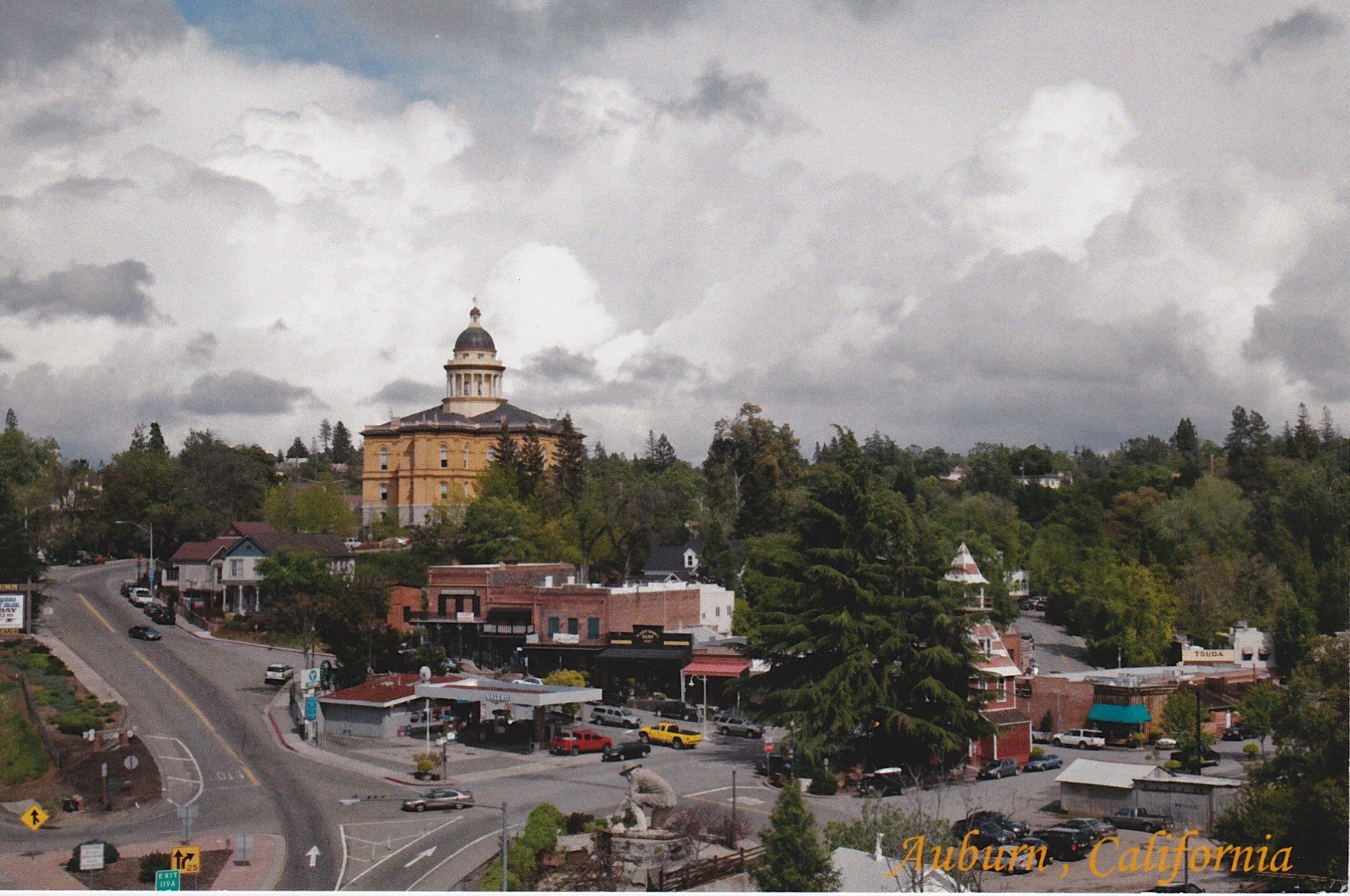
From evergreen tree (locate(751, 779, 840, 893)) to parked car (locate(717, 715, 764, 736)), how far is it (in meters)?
25.1

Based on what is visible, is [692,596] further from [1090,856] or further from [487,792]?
[1090,856]

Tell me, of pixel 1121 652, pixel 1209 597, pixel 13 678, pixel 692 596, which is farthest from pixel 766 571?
pixel 13 678

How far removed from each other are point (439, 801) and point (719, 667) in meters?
25.8

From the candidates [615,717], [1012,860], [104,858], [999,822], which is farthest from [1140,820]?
[104,858]

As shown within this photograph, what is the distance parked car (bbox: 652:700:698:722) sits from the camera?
64562 millimetres

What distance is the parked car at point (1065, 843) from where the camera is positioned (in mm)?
40188

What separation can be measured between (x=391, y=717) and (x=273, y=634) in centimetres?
2461

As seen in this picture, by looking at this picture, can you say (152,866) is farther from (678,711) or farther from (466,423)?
(466,423)

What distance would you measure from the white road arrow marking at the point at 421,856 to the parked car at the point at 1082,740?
34875 millimetres

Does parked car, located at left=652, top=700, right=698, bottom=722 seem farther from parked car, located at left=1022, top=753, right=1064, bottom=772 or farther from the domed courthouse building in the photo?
the domed courthouse building

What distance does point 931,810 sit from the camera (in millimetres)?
45031

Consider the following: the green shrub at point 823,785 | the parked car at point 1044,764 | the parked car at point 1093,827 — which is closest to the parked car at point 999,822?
the parked car at point 1093,827

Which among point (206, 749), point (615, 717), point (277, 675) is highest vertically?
point (277, 675)

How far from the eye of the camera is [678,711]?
6488 cm
